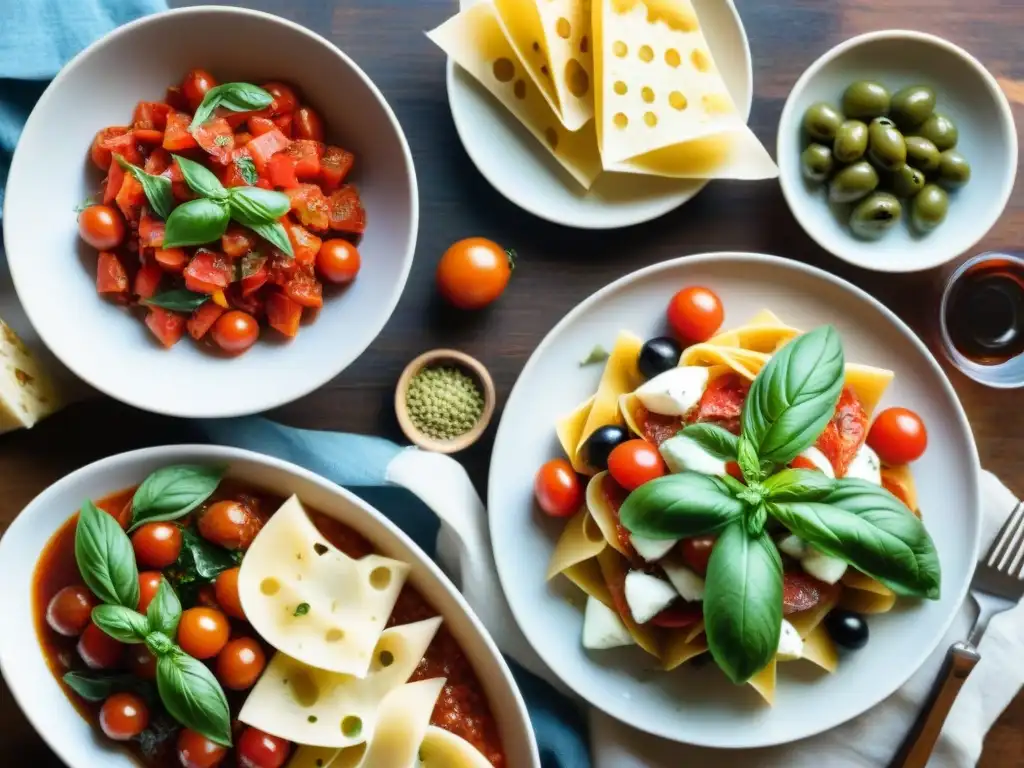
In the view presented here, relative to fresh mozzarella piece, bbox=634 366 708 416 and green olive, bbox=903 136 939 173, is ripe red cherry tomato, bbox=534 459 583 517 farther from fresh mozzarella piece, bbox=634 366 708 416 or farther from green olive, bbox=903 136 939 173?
green olive, bbox=903 136 939 173

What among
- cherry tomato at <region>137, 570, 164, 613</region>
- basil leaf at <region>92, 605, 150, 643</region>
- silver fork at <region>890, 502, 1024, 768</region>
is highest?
basil leaf at <region>92, 605, 150, 643</region>

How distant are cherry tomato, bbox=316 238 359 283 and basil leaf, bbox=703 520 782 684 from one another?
1.09m

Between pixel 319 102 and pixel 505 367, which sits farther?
pixel 505 367

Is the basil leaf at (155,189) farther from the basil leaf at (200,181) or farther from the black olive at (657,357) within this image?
the black olive at (657,357)

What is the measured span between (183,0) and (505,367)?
1.27 meters

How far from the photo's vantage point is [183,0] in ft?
8.52

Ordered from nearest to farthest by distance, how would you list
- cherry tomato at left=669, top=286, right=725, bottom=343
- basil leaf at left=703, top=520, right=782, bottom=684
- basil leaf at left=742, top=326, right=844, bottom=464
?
basil leaf at left=703, top=520, right=782, bottom=684
basil leaf at left=742, top=326, right=844, bottom=464
cherry tomato at left=669, top=286, right=725, bottom=343

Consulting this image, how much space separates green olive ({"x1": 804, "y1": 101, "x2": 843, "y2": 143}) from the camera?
2.48 metres


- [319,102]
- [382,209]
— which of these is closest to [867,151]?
[382,209]

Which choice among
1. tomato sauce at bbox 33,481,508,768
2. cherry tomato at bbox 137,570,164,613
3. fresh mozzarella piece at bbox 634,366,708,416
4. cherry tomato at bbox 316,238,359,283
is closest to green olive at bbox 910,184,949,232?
fresh mozzarella piece at bbox 634,366,708,416

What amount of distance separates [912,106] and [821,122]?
238mm

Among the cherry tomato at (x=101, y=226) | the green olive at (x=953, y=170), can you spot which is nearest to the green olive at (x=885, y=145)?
the green olive at (x=953, y=170)

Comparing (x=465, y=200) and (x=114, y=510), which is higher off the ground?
(x=465, y=200)

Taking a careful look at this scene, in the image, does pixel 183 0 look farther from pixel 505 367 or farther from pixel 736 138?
pixel 736 138
